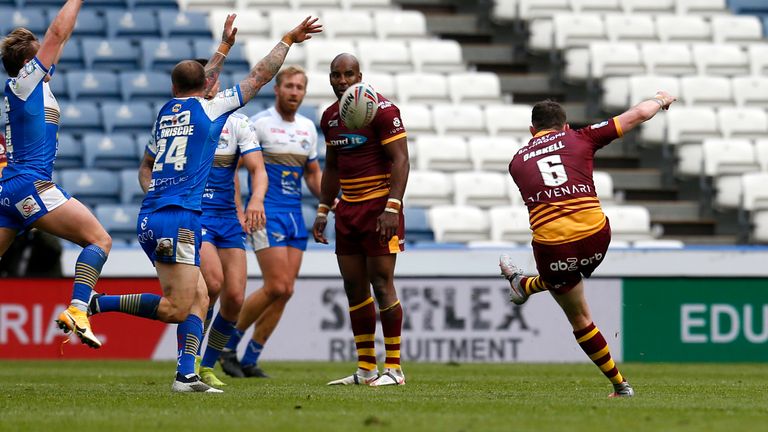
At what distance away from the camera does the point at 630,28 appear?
21266 mm

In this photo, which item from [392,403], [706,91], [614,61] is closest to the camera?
[392,403]

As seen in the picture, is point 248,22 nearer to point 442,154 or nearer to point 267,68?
point 442,154

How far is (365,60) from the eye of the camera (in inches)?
778

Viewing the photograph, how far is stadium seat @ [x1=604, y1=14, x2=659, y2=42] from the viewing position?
21.1 m

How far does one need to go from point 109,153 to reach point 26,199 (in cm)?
895

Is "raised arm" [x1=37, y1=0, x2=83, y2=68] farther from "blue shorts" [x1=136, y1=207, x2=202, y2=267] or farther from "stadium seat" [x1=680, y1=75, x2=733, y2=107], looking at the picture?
"stadium seat" [x1=680, y1=75, x2=733, y2=107]

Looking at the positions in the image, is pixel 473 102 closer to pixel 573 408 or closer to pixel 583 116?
pixel 583 116

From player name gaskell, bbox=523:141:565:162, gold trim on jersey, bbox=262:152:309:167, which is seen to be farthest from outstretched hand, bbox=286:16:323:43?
gold trim on jersey, bbox=262:152:309:167

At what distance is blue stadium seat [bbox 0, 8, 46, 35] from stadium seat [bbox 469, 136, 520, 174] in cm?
635

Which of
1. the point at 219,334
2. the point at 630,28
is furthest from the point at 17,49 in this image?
the point at 630,28

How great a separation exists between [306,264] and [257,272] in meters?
0.56

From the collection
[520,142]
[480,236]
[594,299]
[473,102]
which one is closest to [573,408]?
[594,299]

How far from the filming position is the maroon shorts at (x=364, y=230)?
31.4 feet

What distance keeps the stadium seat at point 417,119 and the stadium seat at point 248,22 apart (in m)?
2.85
